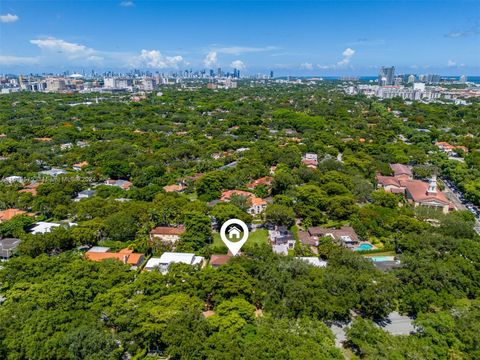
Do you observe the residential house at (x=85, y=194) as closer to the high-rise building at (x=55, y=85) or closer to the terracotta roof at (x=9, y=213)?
the terracotta roof at (x=9, y=213)

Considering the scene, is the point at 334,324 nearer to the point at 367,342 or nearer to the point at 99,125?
the point at 367,342

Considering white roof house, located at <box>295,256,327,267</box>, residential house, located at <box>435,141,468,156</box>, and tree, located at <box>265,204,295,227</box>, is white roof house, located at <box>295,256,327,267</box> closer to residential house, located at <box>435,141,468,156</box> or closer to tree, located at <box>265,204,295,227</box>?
tree, located at <box>265,204,295,227</box>

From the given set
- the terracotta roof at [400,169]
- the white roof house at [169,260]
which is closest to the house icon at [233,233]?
the white roof house at [169,260]

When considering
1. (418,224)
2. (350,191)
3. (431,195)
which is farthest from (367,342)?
(431,195)

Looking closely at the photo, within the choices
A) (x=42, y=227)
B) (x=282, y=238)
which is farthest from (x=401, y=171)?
(x=42, y=227)

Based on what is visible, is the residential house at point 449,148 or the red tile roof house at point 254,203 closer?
the red tile roof house at point 254,203
